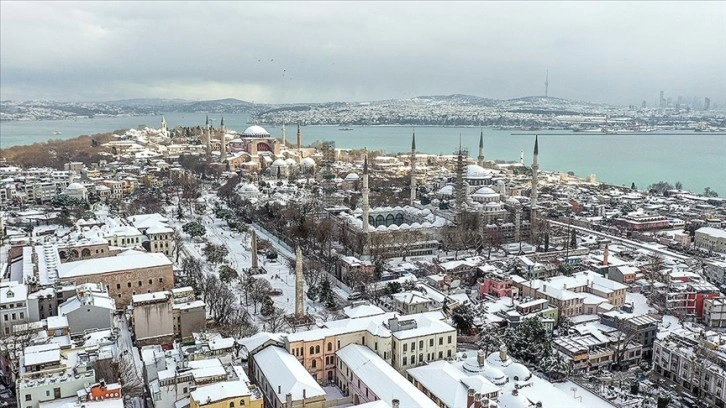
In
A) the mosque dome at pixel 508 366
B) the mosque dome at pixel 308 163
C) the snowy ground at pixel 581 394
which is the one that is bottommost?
the snowy ground at pixel 581 394

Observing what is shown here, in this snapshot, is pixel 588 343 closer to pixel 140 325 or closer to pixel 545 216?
pixel 140 325

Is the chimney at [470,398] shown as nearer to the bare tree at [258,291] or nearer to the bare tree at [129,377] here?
the bare tree at [129,377]

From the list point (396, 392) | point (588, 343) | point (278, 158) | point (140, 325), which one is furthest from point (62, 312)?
point (278, 158)

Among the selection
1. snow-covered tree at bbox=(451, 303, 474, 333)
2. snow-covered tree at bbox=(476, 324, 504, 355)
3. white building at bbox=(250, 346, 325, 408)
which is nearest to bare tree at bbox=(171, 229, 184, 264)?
white building at bbox=(250, 346, 325, 408)

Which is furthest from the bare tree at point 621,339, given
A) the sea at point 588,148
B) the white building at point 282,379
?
the sea at point 588,148

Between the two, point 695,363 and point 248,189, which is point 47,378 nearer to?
point 695,363
